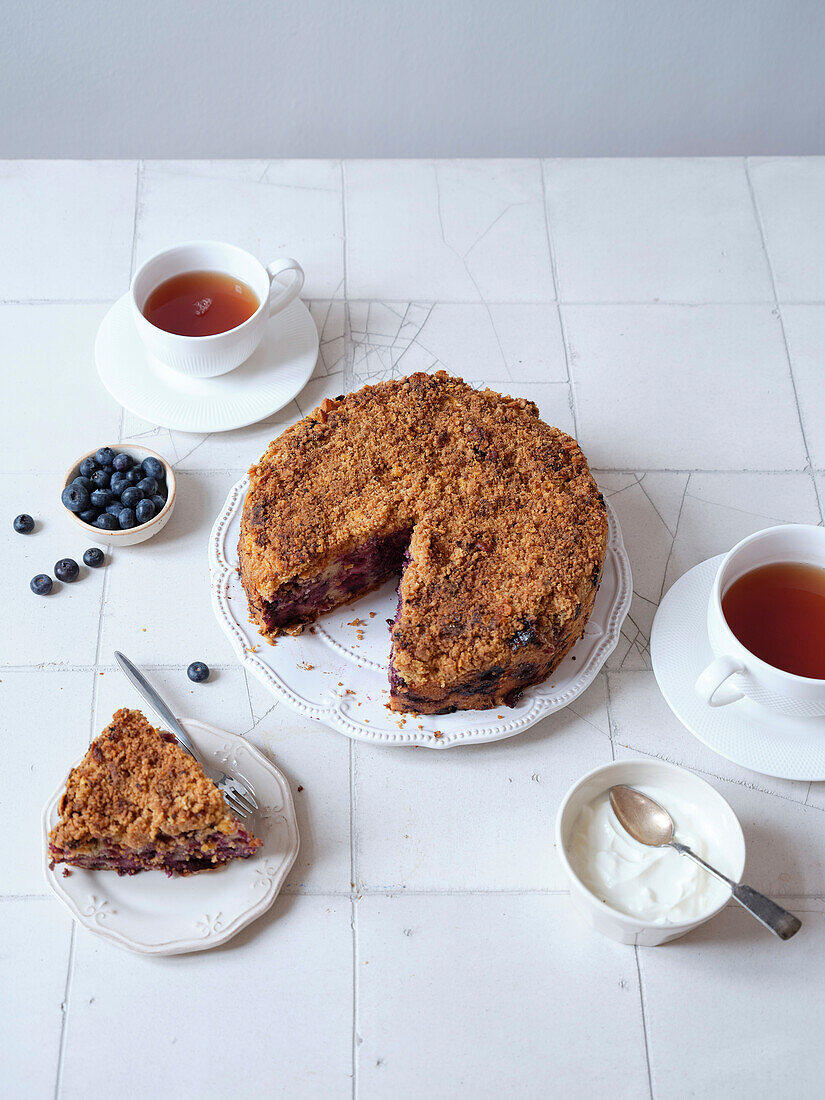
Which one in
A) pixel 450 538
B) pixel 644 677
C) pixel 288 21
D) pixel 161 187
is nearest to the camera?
pixel 450 538

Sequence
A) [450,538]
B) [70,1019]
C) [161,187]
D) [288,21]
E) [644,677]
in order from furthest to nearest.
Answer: [288,21] < [161,187] < [644,677] < [450,538] < [70,1019]

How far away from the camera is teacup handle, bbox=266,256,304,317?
3084mm

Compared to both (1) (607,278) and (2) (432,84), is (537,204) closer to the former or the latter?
(1) (607,278)

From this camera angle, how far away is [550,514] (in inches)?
104

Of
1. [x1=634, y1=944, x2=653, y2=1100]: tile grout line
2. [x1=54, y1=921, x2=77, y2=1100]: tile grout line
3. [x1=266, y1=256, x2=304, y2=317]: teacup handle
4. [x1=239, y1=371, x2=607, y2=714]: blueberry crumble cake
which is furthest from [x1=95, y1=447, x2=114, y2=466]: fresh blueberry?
[x1=634, y1=944, x2=653, y2=1100]: tile grout line

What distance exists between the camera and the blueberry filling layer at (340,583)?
2.65 metres

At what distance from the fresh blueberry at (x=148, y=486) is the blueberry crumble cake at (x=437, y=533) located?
322 millimetres

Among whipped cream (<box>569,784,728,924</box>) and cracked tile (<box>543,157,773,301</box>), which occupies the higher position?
cracked tile (<box>543,157,773,301</box>)

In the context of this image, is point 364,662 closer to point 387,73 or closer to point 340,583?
point 340,583

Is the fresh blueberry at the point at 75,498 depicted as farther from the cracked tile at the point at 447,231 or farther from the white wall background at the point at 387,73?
the white wall background at the point at 387,73

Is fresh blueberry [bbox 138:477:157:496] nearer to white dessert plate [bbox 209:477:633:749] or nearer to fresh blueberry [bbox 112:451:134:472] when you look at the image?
fresh blueberry [bbox 112:451:134:472]

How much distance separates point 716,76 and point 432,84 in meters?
1.18

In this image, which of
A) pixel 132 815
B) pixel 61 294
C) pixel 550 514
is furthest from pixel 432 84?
pixel 132 815

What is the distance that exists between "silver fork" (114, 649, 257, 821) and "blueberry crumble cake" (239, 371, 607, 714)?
0.32 meters
